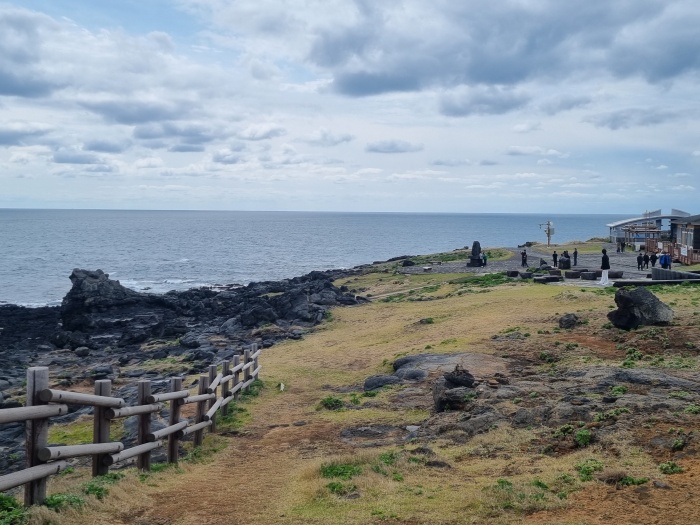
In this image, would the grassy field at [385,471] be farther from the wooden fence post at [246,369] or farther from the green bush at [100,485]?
the wooden fence post at [246,369]

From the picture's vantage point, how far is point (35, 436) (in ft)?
24.6

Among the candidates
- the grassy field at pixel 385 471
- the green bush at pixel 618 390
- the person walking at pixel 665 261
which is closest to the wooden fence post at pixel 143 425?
the grassy field at pixel 385 471

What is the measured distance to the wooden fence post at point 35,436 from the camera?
745 centimetres

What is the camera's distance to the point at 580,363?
18.2 metres

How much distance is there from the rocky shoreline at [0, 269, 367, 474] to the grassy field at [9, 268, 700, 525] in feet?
24.3

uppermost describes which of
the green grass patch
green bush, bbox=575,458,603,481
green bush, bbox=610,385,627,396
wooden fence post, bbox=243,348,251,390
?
green bush, bbox=610,385,627,396

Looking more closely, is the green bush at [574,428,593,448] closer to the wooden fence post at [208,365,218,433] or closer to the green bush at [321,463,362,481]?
the green bush at [321,463,362,481]

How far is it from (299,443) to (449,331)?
47.5 feet

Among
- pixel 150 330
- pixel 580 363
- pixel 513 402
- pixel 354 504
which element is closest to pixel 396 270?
pixel 150 330

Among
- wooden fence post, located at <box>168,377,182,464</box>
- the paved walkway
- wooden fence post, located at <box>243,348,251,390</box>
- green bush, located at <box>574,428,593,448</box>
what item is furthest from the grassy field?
the paved walkway

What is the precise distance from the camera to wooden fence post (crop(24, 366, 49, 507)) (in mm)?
7453

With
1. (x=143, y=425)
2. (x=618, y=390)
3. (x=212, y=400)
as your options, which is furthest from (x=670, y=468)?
(x=212, y=400)

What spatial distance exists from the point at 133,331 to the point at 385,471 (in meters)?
34.3

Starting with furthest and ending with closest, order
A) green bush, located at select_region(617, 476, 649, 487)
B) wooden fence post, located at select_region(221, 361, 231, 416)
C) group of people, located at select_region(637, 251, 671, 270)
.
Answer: group of people, located at select_region(637, 251, 671, 270), wooden fence post, located at select_region(221, 361, 231, 416), green bush, located at select_region(617, 476, 649, 487)
